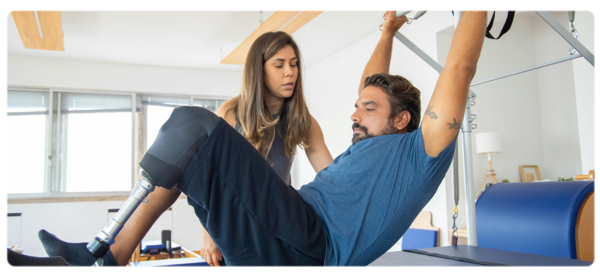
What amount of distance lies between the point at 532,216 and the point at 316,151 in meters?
0.94

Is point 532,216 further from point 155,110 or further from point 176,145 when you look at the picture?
point 155,110

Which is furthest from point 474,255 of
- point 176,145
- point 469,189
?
point 176,145

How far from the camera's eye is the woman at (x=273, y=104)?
170 centimetres

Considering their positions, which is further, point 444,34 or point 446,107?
point 444,34

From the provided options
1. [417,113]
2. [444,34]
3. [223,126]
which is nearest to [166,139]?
[223,126]

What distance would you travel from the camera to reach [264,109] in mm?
1726

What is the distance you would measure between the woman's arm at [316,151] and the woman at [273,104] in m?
0.08

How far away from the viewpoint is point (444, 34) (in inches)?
158

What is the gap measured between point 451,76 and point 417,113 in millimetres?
375

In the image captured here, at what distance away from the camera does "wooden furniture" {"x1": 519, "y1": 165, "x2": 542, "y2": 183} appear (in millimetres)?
4348

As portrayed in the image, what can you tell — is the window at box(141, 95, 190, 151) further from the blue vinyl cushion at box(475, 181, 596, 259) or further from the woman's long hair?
the blue vinyl cushion at box(475, 181, 596, 259)

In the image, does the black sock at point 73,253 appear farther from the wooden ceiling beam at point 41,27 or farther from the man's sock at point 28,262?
the wooden ceiling beam at point 41,27

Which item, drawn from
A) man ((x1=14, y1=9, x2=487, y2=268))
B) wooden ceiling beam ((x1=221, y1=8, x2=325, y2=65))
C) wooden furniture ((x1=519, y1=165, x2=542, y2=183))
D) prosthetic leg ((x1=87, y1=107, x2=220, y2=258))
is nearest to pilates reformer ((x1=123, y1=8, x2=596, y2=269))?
man ((x1=14, y1=9, x2=487, y2=268))

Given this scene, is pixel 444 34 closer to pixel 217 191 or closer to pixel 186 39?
pixel 186 39
